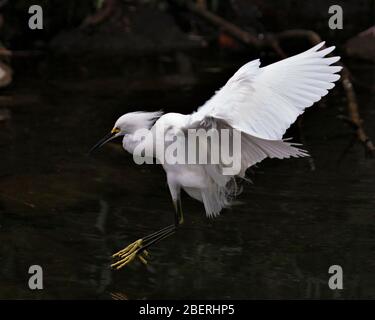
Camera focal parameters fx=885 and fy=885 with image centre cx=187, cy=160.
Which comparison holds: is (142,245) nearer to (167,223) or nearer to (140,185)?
(167,223)

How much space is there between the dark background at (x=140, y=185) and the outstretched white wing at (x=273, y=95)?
895 millimetres

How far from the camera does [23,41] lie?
1079cm

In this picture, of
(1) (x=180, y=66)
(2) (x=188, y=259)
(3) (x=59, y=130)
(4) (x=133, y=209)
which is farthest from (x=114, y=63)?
(2) (x=188, y=259)

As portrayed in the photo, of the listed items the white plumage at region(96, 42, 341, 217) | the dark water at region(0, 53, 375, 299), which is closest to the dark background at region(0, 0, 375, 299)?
the dark water at region(0, 53, 375, 299)

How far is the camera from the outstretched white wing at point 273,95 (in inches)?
146

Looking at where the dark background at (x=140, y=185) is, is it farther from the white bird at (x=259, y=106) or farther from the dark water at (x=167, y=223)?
the white bird at (x=259, y=106)

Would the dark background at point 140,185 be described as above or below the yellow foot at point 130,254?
above

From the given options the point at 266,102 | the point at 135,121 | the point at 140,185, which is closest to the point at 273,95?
the point at 266,102

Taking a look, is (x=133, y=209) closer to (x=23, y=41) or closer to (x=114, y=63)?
(x=114, y=63)

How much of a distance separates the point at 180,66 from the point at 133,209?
4.90 metres

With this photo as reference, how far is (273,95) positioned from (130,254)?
121cm

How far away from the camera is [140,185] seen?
595 centimetres

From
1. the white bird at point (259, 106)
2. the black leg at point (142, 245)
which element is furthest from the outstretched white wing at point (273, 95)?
the black leg at point (142, 245)

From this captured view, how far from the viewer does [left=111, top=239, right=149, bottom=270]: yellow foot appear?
4466 millimetres
